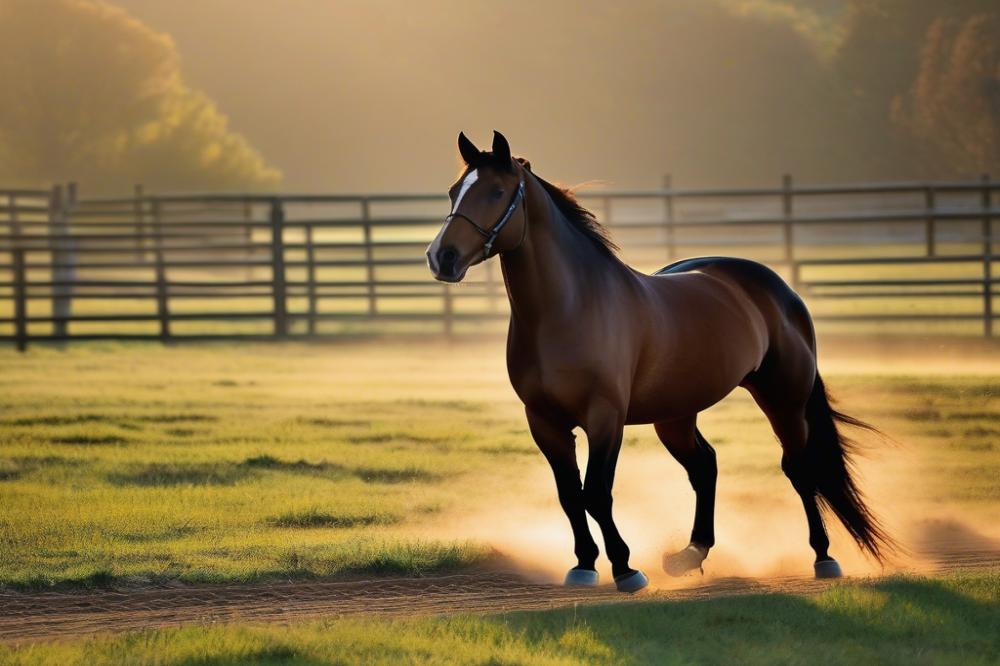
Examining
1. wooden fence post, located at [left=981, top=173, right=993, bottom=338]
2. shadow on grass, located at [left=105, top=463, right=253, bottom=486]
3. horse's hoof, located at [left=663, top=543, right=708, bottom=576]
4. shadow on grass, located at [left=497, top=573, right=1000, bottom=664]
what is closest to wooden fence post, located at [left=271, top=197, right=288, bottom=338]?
wooden fence post, located at [left=981, top=173, right=993, bottom=338]

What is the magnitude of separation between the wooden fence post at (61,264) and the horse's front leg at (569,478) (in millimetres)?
13660

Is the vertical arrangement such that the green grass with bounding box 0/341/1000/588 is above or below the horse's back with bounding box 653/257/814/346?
below

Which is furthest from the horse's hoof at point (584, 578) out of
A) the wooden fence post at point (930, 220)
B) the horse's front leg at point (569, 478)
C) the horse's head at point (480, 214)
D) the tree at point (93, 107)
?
the tree at point (93, 107)

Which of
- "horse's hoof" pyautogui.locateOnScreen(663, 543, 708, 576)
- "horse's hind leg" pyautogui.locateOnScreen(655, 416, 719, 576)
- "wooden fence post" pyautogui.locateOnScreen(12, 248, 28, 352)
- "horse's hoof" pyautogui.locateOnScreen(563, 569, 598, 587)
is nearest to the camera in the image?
"horse's hoof" pyautogui.locateOnScreen(563, 569, 598, 587)

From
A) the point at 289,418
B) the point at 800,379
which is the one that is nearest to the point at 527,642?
the point at 800,379

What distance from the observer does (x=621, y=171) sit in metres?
70.0

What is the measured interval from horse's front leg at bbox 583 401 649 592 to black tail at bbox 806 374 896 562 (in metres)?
1.42

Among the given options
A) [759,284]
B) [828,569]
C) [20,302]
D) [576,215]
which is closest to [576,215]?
[576,215]

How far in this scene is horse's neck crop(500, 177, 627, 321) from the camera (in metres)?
5.86

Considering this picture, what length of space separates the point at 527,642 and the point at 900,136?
50.6 m

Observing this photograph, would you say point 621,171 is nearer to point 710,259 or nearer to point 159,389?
point 159,389

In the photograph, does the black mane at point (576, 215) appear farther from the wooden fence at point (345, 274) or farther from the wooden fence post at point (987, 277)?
the wooden fence post at point (987, 277)

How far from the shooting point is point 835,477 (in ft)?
23.4

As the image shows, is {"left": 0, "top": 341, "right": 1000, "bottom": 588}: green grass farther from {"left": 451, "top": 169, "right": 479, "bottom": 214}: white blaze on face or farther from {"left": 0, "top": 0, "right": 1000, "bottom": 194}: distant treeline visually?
{"left": 0, "top": 0, "right": 1000, "bottom": 194}: distant treeline
